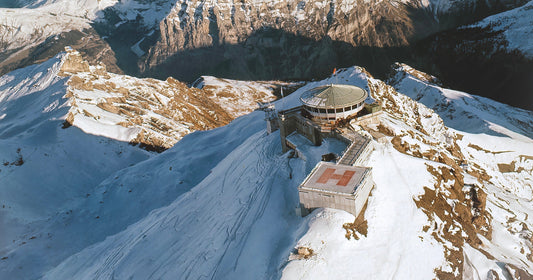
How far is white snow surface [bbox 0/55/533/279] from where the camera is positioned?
68.9ft

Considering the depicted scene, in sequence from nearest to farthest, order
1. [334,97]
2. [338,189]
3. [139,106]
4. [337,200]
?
1. [337,200]
2. [338,189]
3. [334,97]
4. [139,106]

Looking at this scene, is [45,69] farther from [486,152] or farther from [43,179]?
[486,152]

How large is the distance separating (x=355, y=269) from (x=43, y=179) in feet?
161

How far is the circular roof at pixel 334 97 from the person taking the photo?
31.6 meters

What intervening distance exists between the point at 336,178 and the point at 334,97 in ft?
39.4

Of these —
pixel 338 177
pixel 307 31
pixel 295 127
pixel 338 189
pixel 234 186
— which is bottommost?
pixel 234 186

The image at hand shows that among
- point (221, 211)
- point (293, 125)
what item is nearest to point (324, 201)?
point (221, 211)

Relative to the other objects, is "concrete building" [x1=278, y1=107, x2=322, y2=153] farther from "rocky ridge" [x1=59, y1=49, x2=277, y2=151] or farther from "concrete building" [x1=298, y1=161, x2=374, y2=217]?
"rocky ridge" [x1=59, y1=49, x2=277, y2=151]

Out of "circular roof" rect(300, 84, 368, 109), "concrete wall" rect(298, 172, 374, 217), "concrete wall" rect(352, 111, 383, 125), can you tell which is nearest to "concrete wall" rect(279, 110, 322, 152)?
"circular roof" rect(300, 84, 368, 109)

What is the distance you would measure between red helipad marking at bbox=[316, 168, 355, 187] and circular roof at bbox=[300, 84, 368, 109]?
32.5 feet

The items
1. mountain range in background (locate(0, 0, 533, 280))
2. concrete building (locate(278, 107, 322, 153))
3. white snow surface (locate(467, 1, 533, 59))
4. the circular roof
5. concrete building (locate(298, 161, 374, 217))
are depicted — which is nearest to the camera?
concrete building (locate(298, 161, 374, 217))

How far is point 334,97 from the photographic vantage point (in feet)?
106

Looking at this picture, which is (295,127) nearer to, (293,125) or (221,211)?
(293,125)

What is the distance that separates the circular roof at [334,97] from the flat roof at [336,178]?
29.5 feet
